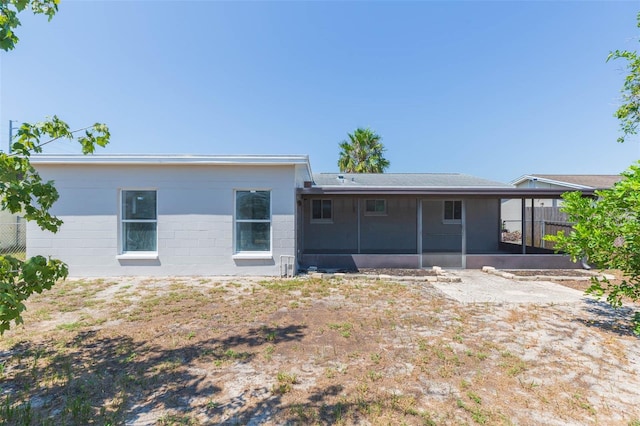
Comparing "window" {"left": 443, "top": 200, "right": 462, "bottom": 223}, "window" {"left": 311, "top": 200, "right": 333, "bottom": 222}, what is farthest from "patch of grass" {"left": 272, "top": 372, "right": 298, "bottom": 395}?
"window" {"left": 443, "top": 200, "right": 462, "bottom": 223}

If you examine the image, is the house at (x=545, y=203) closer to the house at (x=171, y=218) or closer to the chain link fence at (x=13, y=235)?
the house at (x=171, y=218)

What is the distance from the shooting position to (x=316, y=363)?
11.4 feet

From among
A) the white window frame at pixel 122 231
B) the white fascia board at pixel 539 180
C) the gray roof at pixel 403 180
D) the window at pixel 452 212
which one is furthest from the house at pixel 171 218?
the white fascia board at pixel 539 180

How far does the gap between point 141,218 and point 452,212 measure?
40.2 ft

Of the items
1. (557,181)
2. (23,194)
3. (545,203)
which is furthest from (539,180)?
(23,194)

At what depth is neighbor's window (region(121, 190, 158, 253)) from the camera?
26.8 ft

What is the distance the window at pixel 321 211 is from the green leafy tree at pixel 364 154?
12.3 metres

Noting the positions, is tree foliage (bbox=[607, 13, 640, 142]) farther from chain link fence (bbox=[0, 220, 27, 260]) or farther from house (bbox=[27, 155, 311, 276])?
chain link fence (bbox=[0, 220, 27, 260])

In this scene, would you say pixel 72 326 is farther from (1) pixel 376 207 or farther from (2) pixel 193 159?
(1) pixel 376 207

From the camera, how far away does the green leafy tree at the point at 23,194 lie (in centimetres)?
207

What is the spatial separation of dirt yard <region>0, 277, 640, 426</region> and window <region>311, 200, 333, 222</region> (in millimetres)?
6826

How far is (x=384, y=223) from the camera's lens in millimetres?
12586

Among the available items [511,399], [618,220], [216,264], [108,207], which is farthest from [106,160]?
[618,220]

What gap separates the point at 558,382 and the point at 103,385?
498 cm
